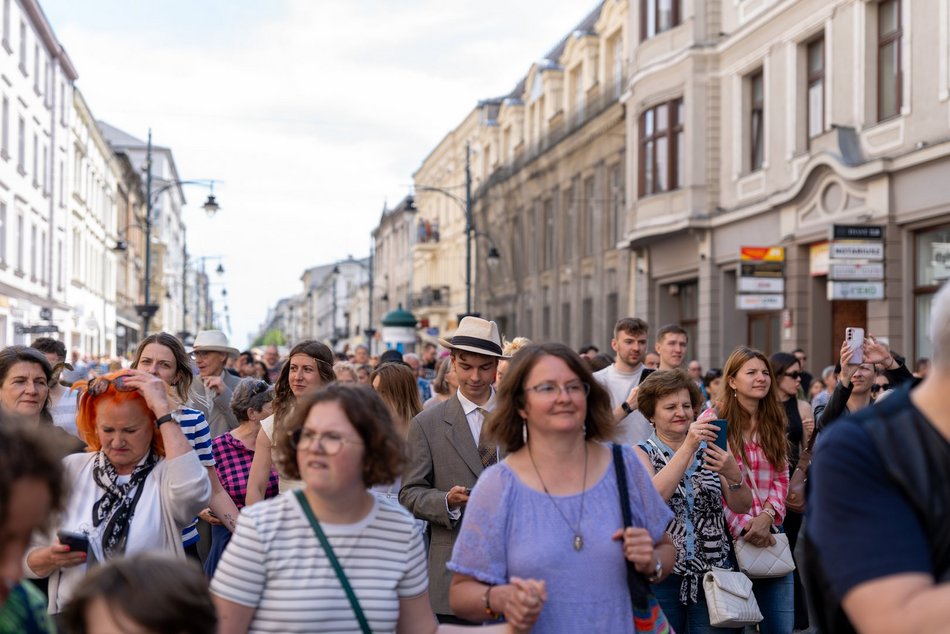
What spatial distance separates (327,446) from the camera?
11.6ft

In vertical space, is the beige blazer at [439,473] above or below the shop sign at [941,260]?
below

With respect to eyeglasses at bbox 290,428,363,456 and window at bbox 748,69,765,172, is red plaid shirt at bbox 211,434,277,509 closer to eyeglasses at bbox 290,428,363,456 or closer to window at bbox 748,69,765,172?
eyeglasses at bbox 290,428,363,456

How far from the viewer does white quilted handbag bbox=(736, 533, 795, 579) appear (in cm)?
623

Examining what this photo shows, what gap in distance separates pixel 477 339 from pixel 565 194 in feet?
111

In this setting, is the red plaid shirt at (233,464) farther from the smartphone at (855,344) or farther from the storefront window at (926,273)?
the storefront window at (926,273)

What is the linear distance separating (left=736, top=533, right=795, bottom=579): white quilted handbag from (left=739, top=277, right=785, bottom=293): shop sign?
16.1 meters

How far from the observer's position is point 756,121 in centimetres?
2458

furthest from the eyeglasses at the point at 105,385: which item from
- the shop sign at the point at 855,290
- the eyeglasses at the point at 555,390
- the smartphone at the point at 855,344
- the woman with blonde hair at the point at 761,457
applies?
the shop sign at the point at 855,290

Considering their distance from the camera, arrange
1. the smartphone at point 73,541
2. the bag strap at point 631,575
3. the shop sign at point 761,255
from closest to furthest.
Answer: the bag strap at point 631,575 → the smartphone at point 73,541 → the shop sign at point 761,255

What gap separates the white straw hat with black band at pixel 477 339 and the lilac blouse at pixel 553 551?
262cm

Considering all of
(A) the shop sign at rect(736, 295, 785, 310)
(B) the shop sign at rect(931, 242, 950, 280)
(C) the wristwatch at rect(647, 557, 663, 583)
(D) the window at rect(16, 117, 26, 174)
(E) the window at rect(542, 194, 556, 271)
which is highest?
(D) the window at rect(16, 117, 26, 174)

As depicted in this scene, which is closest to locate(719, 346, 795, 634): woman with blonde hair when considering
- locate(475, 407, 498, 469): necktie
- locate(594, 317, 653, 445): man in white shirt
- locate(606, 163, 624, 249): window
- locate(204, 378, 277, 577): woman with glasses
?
locate(475, 407, 498, 469): necktie

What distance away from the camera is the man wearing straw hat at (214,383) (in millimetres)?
9078

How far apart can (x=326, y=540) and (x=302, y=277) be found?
191 meters
